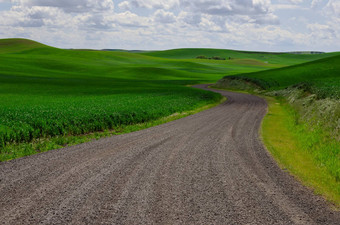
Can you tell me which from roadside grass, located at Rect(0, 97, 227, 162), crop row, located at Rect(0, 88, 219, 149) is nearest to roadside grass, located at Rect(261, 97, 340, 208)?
roadside grass, located at Rect(0, 97, 227, 162)

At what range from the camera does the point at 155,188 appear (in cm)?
1050

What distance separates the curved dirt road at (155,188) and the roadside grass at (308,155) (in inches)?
22.8

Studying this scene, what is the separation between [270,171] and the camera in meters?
12.7

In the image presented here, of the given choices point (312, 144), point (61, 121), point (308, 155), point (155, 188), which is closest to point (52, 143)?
point (61, 121)

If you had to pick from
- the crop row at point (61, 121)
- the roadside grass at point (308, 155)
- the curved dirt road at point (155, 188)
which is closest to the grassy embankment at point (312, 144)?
the roadside grass at point (308, 155)

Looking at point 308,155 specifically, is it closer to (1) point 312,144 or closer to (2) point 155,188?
(1) point 312,144

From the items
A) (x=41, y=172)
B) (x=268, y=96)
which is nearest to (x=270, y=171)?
(x=41, y=172)

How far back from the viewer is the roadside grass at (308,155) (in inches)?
448

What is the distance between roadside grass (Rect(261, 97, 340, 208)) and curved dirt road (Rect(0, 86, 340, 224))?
1.90 feet

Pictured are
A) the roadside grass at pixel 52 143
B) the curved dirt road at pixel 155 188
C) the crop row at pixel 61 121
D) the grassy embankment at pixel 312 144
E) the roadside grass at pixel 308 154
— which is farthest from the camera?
the crop row at pixel 61 121

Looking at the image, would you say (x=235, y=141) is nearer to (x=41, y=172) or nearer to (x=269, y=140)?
(x=269, y=140)

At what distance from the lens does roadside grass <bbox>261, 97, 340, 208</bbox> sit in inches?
448

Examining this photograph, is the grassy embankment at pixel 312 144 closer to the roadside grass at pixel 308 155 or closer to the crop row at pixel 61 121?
the roadside grass at pixel 308 155

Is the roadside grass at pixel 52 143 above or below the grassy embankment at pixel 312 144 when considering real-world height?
below
